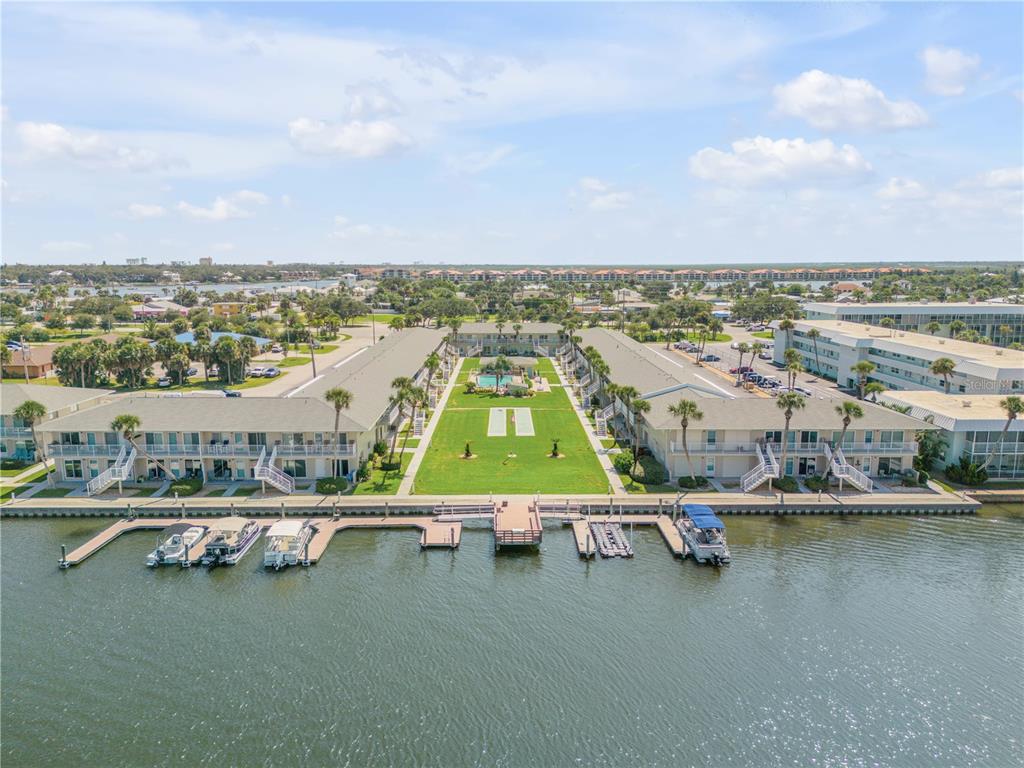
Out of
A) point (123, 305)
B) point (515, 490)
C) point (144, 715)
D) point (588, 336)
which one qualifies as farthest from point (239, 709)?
point (123, 305)

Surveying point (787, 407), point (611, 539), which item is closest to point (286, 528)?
point (611, 539)

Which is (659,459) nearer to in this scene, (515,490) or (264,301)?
(515,490)

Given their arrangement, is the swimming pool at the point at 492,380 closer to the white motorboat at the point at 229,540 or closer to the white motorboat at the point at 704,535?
the white motorboat at the point at 704,535

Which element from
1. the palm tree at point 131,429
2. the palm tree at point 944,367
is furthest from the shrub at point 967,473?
the palm tree at point 131,429

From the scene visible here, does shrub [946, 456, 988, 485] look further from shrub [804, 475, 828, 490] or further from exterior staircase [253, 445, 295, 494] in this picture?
exterior staircase [253, 445, 295, 494]

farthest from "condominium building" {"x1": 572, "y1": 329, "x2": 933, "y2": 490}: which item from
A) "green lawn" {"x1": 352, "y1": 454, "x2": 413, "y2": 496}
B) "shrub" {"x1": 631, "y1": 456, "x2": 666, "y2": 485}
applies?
"green lawn" {"x1": 352, "y1": 454, "x2": 413, "y2": 496}
